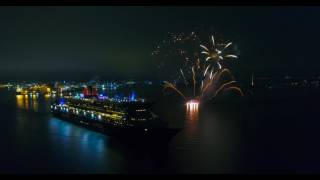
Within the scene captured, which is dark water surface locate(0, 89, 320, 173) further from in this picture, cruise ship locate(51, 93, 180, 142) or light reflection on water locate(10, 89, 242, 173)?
cruise ship locate(51, 93, 180, 142)

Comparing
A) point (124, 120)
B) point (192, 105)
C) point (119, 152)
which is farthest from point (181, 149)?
point (192, 105)

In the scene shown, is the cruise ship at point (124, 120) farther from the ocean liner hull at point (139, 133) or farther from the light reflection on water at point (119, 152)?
the light reflection on water at point (119, 152)

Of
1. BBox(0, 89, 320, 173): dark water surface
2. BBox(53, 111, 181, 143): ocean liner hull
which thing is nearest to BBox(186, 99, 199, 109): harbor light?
BBox(0, 89, 320, 173): dark water surface

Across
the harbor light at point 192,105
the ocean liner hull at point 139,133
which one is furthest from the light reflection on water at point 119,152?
the harbor light at point 192,105

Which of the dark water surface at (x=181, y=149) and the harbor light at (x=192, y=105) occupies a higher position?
the harbor light at (x=192, y=105)

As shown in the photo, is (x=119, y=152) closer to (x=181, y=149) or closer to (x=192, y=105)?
(x=181, y=149)

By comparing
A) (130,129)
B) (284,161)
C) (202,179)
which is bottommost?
(284,161)

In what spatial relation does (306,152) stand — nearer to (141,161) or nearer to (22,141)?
(141,161)

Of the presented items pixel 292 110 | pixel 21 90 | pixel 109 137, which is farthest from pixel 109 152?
pixel 21 90
